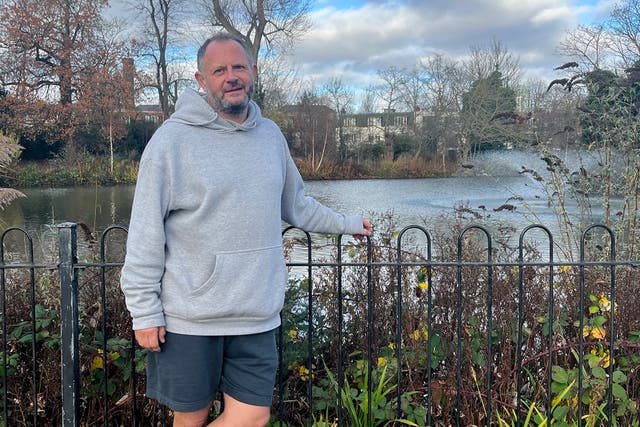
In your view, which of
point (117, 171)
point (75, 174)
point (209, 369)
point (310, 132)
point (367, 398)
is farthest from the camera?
point (310, 132)

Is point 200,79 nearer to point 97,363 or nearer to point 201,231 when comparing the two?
point 201,231

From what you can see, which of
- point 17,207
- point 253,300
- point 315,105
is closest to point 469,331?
point 253,300

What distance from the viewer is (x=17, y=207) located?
13656mm

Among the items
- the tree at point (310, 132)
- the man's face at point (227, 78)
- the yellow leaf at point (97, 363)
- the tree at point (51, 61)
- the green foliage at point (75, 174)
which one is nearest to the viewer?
the man's face at point (227, 78)

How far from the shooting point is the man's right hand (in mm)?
2039

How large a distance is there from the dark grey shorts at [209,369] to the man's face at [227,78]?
88cm

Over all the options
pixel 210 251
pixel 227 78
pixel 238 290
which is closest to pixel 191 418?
pixel 238 290

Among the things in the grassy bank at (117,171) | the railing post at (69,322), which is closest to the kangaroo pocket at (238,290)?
the railing post at (69,322)

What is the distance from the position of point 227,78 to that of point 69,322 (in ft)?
4.76

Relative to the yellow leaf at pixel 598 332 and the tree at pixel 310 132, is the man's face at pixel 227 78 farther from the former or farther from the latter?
the tree at pixel 310 132

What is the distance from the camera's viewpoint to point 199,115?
2.11m

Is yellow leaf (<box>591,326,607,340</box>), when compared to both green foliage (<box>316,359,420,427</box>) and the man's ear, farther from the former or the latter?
the man's ear

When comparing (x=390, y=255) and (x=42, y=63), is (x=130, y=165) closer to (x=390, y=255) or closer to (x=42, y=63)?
(x=42, y=63)

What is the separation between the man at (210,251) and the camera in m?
2.04
